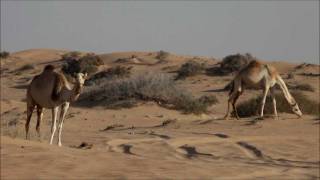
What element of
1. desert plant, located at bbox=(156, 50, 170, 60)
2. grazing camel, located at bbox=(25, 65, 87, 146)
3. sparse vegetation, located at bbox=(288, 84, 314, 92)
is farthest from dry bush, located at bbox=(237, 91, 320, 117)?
desert plant, located at bbox=(156, 50, 170, 60)

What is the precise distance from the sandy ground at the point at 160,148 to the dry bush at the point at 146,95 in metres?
0.51

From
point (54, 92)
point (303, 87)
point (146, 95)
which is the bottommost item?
point (303, 87)

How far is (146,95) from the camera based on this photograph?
27.5 m

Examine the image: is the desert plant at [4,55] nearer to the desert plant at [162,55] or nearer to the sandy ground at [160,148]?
the desert plant at [162,55]

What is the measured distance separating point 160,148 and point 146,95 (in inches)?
541

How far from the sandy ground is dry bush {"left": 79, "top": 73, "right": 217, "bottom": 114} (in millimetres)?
509

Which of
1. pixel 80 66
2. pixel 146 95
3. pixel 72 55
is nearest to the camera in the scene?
pixel 146 95

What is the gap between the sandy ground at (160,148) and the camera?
342 inches

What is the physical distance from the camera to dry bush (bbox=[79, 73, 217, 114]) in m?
26.6

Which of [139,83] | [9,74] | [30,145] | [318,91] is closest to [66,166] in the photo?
[30,145]

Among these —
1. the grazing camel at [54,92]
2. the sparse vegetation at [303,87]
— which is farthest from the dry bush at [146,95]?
the grazing camel at [54,92]

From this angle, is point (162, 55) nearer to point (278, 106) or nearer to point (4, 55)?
point (4, 55)

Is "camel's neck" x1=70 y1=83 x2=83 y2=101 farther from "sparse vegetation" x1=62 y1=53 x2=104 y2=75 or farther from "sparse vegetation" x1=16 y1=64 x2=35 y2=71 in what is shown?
"sparse vegetation" x1=16 y1=64 x2=35 y2=71

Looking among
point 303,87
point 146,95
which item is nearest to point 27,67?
point 303,87
